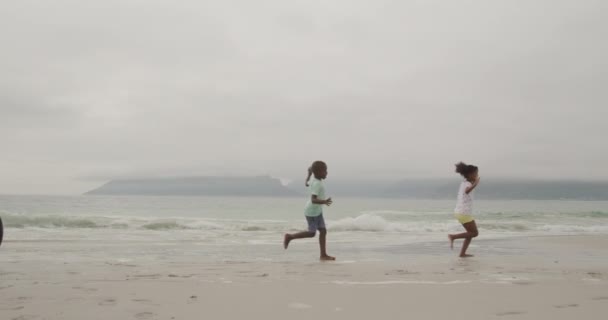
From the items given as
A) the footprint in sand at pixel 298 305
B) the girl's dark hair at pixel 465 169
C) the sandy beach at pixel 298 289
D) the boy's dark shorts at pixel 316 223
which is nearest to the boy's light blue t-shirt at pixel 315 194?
the boy's dark shorts at pixel 316 223

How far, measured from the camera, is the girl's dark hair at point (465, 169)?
8.53 meters

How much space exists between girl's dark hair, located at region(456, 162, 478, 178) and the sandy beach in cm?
156

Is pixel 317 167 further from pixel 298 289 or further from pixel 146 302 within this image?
pixel 146 302

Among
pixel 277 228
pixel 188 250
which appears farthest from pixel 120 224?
pixel 188 250

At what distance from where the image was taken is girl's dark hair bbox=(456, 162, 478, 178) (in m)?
8.53

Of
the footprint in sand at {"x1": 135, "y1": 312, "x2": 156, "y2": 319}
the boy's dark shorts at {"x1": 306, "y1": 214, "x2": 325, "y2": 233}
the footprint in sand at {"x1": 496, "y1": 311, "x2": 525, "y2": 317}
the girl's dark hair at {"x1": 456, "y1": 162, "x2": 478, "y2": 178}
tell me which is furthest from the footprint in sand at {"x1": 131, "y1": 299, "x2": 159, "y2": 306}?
the girl's dark hair at {"x1": 456, "y1": 162, "x2": 478, "y2": 178}

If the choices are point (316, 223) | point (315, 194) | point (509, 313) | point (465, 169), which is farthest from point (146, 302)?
point (465, 169)

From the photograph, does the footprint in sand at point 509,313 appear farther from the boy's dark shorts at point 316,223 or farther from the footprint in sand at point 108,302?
the boy's dark shorts at point 316,223

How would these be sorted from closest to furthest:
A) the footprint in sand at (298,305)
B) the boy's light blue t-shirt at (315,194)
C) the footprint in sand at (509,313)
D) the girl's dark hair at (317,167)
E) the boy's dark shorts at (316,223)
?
1. the footprint in sand at (509,313)
2. the footprint in sand at (298,305)
3. the boy's light blue t-shirt at (315,194)
4. the girl's dark hair at (317,167)
5. the boy's dark shorts at (316,223)

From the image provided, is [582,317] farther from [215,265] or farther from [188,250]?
[188,250]

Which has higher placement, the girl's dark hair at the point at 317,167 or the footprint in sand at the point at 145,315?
the girl's dark hair at the point at 317,167

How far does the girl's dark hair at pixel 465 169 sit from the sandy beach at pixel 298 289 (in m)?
1.56

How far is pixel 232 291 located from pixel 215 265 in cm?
230

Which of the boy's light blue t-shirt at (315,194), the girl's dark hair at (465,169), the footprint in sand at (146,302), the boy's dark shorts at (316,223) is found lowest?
the footprint in sand at (146,302)
